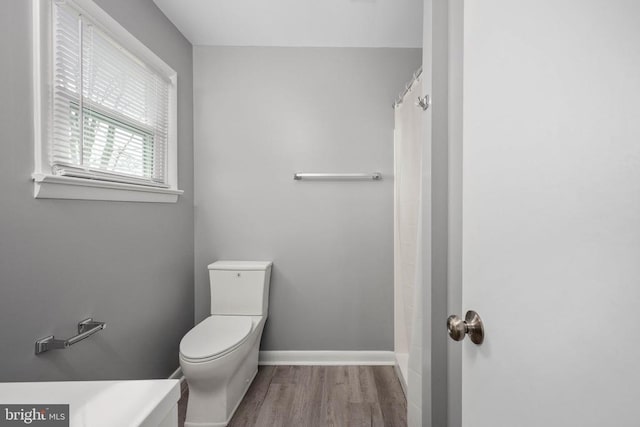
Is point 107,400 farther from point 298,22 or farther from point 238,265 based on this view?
point 298,22

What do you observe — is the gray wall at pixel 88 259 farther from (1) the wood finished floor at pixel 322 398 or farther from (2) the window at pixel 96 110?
(1) the wood finished floor at pixel 322 398

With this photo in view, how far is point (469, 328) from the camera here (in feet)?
2.02

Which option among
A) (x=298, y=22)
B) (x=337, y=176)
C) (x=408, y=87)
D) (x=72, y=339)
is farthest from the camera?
(x=337, y=176)

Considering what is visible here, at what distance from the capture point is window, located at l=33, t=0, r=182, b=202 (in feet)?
3.77

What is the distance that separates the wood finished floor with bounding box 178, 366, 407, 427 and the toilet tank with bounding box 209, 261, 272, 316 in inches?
19.1

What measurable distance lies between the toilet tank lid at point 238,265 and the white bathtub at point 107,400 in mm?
1395

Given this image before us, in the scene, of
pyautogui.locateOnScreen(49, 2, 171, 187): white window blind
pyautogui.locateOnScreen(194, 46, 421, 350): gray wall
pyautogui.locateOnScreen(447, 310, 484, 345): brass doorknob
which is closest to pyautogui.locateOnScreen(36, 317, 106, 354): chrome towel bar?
pyautogui.locateOnScreen(49, 2, 171, 187): white window blind

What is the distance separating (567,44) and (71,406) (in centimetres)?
109

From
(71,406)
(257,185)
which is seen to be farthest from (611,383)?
(257,185)

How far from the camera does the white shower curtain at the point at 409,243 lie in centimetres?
139

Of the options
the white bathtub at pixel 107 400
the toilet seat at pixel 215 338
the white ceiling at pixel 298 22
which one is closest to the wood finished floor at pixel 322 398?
the toilet seat at pixel 215 338

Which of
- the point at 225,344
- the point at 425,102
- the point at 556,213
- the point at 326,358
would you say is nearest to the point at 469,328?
the point at 556,213

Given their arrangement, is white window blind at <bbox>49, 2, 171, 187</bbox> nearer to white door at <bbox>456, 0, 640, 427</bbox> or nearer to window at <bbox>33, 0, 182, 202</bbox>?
window at <bbox>33, 0, 182, 202</bbox>

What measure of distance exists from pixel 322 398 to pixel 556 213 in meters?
1.86
